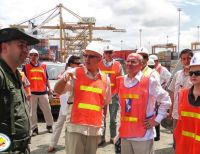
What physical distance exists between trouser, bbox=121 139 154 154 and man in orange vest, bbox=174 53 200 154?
2.19 feet

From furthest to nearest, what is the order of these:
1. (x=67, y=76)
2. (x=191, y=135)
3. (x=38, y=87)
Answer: (x=38, y=87), (x=67, y=76), (x=191, y=135)

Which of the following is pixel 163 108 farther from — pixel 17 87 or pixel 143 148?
pixel 17 87

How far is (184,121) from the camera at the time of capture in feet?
12.1

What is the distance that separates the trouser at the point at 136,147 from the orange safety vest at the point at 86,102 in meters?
0.39

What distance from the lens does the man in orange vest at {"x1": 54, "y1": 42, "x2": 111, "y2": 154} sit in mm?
4445

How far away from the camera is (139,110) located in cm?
441

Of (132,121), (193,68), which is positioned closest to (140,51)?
(132,121)

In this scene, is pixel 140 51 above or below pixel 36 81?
above

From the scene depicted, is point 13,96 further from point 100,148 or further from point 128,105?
point 100,148

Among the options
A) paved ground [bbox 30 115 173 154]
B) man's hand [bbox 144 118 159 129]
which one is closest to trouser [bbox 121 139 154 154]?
man's hand [bbox 144 118 159 129]

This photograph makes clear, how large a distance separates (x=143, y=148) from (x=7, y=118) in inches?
80.6

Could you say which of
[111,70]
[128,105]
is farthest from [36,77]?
[128,105]

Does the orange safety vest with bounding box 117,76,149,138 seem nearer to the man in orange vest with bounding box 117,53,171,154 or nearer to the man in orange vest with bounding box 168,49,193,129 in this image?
the man in orange vest with bounding box 117,53,171,154

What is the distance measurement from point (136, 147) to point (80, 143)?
661mm
